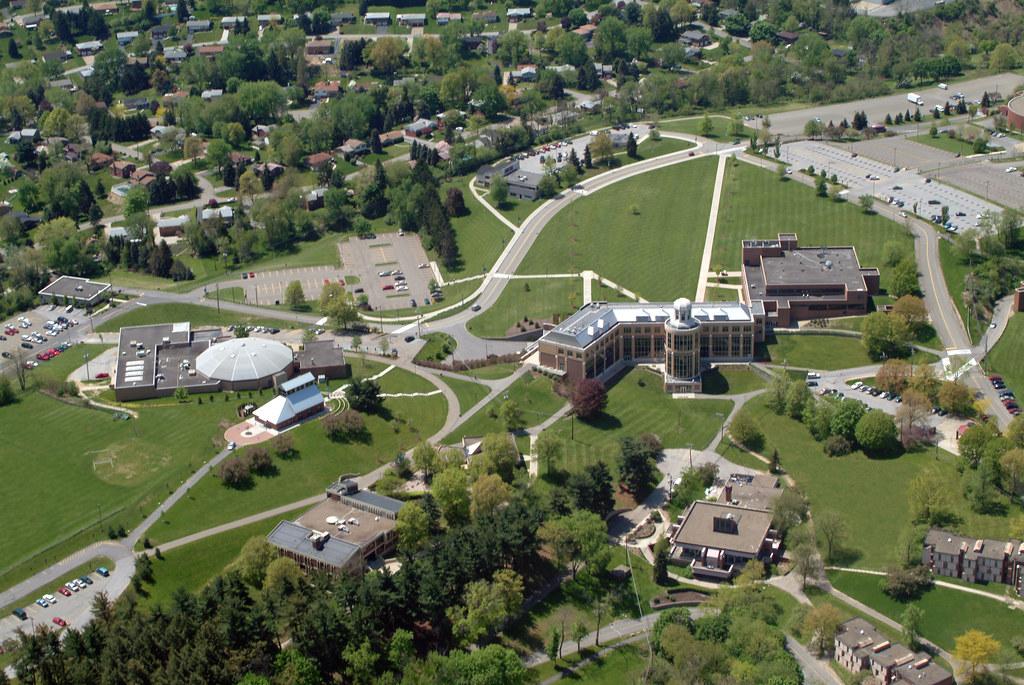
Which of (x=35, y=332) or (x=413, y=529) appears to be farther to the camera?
(x=35, y=332)

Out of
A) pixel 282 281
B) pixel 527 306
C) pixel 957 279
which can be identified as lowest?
pixel 282 281

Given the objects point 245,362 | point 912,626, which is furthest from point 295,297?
point 912,626

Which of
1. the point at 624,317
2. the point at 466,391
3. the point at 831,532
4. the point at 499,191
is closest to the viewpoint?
the point at 831,532

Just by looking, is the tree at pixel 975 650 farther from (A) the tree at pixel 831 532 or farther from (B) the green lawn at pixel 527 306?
(B) the green lawn at pixel 527 306

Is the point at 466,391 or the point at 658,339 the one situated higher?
the point at 658,339

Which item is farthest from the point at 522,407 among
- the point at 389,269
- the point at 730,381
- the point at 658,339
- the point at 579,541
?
the point at 389,269

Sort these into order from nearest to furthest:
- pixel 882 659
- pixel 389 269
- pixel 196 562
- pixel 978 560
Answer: pixel 882 659 < pixel 978 560 < pixel 196 562 < pixel 389 269

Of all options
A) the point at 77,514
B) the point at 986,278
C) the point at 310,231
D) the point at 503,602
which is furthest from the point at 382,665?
the point at 310,231

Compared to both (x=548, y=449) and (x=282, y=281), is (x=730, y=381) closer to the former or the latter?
(x=548, y=449)
